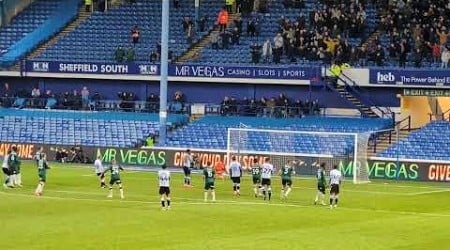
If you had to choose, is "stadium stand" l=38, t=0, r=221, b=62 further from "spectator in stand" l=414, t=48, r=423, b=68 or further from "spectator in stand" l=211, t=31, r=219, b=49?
"spectator in stand" l=414, t=48, r=423, b=68

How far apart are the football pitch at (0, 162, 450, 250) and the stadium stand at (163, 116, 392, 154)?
6016 mm

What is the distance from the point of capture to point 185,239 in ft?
117

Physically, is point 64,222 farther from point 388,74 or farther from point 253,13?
point 253,13

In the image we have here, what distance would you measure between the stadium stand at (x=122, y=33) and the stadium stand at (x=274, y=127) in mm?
7578

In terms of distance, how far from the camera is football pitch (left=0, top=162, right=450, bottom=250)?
35.2m

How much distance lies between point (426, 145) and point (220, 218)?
23.6 meters

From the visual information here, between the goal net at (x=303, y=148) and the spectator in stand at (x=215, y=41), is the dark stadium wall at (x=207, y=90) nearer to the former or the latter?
the spectator in stand at (x=215, y=41)

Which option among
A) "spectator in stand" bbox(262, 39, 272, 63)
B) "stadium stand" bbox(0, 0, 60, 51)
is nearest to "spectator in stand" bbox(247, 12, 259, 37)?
"spectator in stand" bbox(262, 39, 272, 63)

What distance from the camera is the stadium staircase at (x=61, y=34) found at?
7806cm

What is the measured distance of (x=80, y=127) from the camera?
71500 millimetres

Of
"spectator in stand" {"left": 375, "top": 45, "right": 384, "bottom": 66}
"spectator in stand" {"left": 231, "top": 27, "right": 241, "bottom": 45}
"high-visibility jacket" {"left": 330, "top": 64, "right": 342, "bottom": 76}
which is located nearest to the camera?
"spectator in stand" {"left": 375, "top": 45, "right": 384, "bottom": 66}

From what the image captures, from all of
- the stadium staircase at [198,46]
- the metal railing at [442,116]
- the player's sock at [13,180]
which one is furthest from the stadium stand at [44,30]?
the metal railing at [442,116]

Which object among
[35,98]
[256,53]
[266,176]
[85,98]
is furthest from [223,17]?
[266,176]

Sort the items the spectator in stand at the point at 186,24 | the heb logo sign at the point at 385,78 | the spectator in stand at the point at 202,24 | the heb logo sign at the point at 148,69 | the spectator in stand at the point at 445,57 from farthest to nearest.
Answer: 1. the spectator in stand at the point at 202,24
2. the spectator in stand at the point at 186,24
3. the heb logo sign at the point at 148,69
4. the heb logo sign at the point at 385,78
5. the spectator in stand at the point at 445,57
